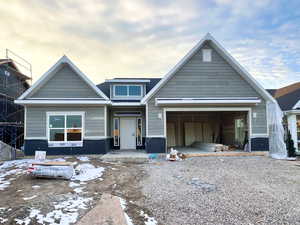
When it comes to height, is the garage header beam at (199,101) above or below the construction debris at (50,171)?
above

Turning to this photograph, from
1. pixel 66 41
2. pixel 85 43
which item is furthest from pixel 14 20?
pixel 85 43

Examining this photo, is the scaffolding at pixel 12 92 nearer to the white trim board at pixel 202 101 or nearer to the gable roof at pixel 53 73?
the gable roof at pixel 53 73

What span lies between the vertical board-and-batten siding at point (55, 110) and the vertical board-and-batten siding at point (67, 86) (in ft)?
2.35

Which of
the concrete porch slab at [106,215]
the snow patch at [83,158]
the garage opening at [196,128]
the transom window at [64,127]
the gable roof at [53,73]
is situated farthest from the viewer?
the garage opening at [196,128]

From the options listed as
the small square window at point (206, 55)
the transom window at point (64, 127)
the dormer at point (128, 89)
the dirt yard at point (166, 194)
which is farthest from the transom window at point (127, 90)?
the dirt yard at point (166, 194)

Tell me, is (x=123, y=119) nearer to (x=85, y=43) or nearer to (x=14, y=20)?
(x=85, y=43)

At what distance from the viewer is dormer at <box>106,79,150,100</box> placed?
1227 centimetres

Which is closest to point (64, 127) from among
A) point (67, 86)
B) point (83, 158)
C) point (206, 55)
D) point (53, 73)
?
point (83, 158)

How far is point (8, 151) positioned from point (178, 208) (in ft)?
33.0

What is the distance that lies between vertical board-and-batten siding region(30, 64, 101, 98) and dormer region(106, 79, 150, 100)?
2167mm

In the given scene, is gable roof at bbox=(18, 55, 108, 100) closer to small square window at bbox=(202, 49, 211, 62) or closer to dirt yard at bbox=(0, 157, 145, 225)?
dirt yard at bbox=(0, 157, 145, 225)

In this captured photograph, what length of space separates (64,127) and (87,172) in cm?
418

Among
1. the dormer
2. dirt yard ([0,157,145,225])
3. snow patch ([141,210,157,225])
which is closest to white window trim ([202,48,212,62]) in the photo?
the dormer

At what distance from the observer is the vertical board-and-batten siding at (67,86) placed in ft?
33.8
